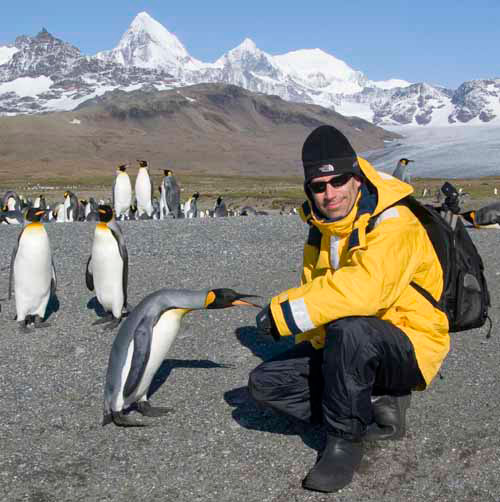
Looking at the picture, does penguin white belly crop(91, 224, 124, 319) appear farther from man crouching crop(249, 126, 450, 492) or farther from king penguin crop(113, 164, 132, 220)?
king penguin crop(113, 164, 132, 220)

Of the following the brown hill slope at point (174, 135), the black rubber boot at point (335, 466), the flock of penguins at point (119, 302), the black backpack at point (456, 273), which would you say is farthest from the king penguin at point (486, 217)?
the brown hill slope at point (174, 135)

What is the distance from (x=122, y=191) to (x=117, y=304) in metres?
9.91

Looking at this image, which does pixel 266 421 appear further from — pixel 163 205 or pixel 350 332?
pixel 163 205

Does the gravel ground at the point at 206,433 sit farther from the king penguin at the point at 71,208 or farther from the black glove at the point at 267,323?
the king penguin at the point at 71,208

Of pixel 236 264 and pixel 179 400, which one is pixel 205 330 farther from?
pixel 236 264

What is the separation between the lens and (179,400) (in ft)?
12.8

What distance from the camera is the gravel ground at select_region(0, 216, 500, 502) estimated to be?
289cm

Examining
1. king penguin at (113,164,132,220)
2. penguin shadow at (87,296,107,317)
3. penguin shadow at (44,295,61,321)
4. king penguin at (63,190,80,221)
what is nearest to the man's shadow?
penguin shadow at (87,296,107,317)

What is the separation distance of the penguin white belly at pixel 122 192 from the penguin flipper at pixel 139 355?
454 inches

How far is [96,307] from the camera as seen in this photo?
6.27m

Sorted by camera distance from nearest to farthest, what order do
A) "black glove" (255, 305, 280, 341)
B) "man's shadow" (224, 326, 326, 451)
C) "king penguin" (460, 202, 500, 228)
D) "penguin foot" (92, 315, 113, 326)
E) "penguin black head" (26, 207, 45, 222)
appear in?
"black glove" (255, 305, 280, 341) → "man's shadow" (224, 326, 326, 451) → "king penguin" (460, 202, 500, 228) → "penguin foot" (92, 315, 113, 326) → "penguin black head" (26, 207, 45, 222)

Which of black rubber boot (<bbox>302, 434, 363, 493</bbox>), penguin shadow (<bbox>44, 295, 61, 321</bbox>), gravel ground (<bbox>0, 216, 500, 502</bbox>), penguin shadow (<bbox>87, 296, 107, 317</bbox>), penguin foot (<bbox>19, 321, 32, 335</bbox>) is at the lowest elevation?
penguin shadow (<bbox>44, 295, 61, 321</bbox>)

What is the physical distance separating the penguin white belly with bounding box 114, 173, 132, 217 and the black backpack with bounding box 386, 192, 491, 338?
12421 mm

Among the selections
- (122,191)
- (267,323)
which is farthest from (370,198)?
(122,191)
